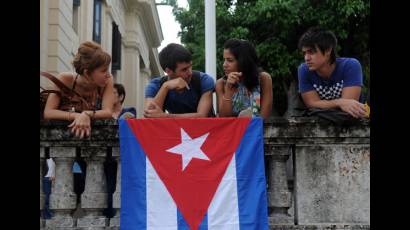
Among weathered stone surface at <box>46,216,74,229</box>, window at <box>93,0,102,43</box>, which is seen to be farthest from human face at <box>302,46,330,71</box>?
window at <box>93,0,102,43</box>

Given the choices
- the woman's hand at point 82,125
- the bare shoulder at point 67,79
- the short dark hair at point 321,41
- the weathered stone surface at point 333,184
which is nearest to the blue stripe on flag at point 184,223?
the weathered stone surface at point 333,184

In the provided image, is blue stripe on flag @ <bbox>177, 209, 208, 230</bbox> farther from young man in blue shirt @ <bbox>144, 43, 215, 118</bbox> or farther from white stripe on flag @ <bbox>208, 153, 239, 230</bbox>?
young man in blue shirt @ <bbox>144, 43, 215, 118</bbox>

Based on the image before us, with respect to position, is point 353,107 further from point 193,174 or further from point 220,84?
point 193,174

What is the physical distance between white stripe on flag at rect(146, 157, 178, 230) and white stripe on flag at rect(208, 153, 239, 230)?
0.97 feet

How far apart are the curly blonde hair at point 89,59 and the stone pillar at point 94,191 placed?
0.69m

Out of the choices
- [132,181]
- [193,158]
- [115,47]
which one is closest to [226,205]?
[193,158]

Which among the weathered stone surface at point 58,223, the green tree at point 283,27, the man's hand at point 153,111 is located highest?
the green tree at point 283,27

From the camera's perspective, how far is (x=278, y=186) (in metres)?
4.91

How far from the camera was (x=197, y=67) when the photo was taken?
1895 centimetres

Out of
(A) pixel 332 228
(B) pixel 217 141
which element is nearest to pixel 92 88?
(B) pixel 217 141

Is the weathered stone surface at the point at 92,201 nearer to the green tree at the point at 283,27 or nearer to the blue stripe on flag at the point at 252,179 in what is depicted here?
the blue stripe on flag at the point at 252,179

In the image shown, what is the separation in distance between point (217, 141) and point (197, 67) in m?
14.2

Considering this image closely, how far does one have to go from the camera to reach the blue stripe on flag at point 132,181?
472cm
